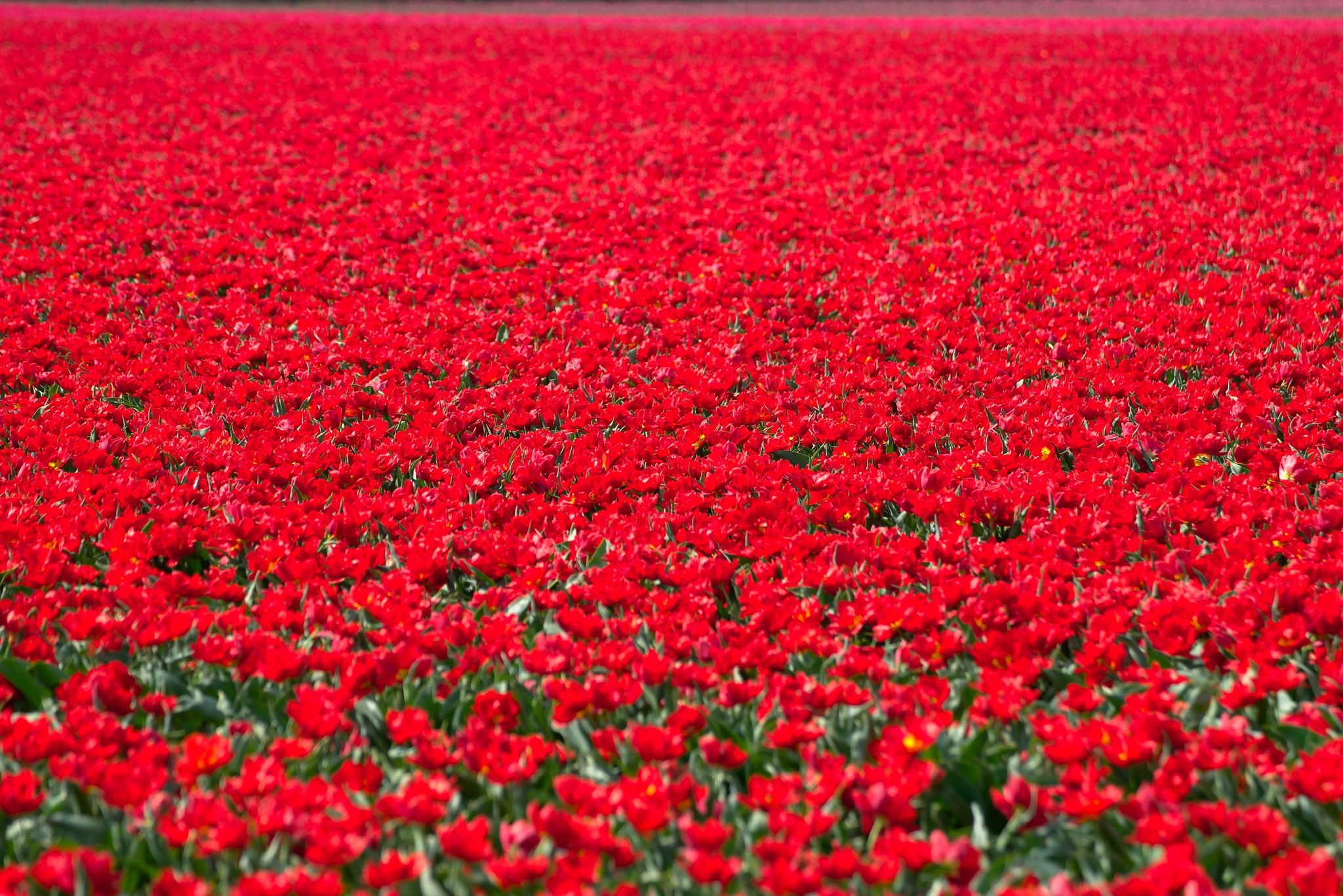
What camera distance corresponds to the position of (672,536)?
320 centimetres

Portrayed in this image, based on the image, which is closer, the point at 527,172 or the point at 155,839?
the point at 155,839

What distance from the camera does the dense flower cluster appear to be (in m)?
1.98

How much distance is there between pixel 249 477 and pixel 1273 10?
24669mm

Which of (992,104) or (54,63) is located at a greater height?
(54,63)

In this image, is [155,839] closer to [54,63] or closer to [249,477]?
[249,477]

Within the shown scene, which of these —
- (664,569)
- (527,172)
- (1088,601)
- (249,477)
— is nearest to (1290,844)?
(1088,601)

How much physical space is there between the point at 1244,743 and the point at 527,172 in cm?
692

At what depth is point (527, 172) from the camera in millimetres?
8117

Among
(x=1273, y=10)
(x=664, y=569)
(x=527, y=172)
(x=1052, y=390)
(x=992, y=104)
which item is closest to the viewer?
(x=664, y=569)

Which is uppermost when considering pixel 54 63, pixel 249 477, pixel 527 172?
pixel 54 63

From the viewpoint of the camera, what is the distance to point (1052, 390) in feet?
13.2

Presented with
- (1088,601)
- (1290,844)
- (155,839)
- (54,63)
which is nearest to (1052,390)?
(1088,601)

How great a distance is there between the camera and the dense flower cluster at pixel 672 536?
1.98 m

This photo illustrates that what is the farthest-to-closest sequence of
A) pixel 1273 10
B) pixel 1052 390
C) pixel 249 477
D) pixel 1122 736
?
pixel 1273 10 → pixel 1052 390 → pixel 249 477 → pixel 1122 736
